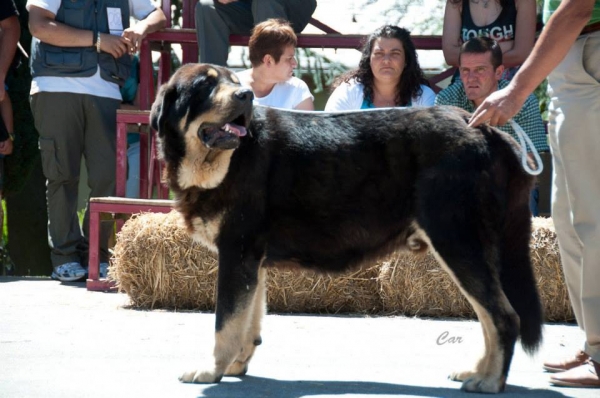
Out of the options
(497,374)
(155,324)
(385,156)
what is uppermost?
(385,156)

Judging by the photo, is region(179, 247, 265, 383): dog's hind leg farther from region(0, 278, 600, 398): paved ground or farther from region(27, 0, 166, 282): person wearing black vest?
region(27, 0, 166, 282): person wearing black vest

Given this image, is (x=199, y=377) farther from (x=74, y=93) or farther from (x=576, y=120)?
(x=74, y=93)

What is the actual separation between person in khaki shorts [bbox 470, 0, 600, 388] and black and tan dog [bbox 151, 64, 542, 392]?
229 mm

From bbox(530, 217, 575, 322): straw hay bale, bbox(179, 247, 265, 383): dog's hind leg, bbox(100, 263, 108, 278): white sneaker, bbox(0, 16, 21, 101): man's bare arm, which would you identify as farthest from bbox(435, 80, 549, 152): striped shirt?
bbox(0, 16, 21, 101): man's bare arm

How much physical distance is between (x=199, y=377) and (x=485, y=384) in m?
1.33

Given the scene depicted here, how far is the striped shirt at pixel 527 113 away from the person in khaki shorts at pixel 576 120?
7.56 ft

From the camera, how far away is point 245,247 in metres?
4.33

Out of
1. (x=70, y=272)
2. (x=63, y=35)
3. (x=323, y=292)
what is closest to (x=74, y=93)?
(x=63, y=35)

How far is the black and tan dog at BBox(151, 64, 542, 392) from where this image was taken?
417cm

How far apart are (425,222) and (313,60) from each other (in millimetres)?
6144

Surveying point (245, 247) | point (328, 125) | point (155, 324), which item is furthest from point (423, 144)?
point (155, 324)

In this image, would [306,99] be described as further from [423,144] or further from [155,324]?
[423,144]

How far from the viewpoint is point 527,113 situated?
6.77 meters

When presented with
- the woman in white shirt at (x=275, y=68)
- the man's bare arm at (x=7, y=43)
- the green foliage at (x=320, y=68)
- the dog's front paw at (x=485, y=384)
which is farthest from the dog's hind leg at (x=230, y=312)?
the green foliage at (x=320, y=68)
